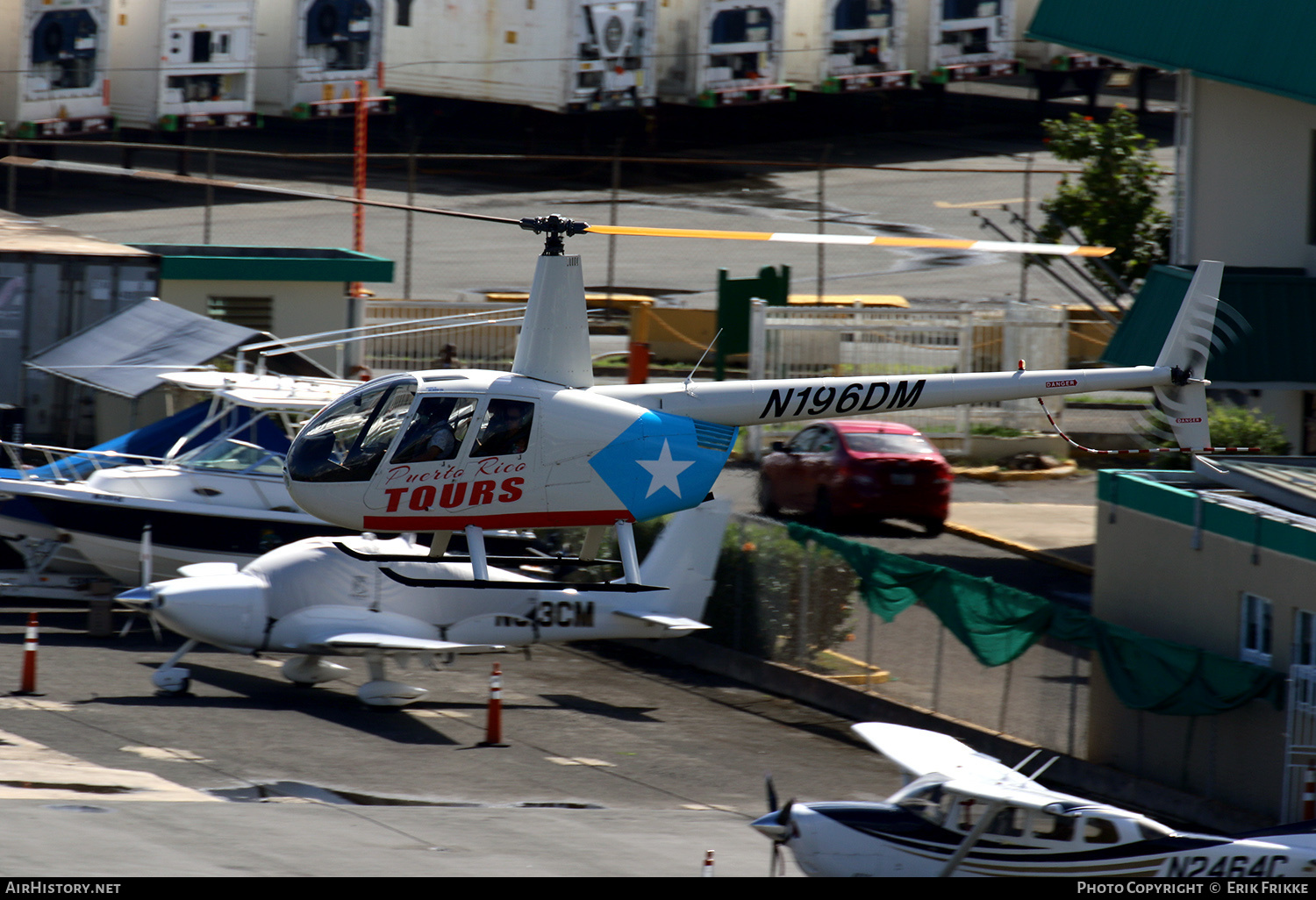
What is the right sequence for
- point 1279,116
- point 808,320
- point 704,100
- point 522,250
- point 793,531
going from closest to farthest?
1. point 793,531
2. point 1279,116
3. point 808,320
4. point 522,250
5. point 704,100

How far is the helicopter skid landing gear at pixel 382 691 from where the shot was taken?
15.6m

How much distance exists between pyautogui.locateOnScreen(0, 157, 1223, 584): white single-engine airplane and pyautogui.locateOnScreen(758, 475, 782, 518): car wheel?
26.2 feet

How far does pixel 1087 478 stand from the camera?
25.8m

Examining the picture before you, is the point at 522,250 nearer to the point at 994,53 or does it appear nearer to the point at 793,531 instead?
the point at 994,53

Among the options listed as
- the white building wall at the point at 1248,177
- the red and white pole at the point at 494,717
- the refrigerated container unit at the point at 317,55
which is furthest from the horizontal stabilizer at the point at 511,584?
the refrigerated container unit at the point at 317,55

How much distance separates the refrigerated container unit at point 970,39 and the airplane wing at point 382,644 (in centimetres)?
3303

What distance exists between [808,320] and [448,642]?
1124 cm

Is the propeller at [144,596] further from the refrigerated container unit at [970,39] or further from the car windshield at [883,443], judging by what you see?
the refrigerated container unit at [970,39]

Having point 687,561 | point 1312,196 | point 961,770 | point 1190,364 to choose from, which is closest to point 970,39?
point 1312,196

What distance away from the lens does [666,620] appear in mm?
16406

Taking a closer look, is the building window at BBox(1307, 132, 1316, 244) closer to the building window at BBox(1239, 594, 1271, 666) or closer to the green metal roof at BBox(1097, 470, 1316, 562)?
the green metal roof at BBox(1097, 470, 1316, 562)
